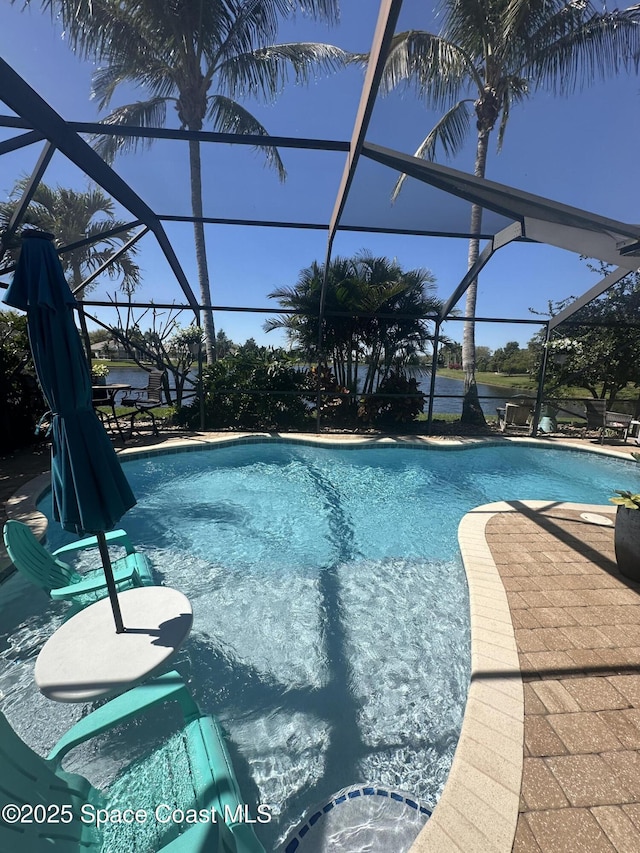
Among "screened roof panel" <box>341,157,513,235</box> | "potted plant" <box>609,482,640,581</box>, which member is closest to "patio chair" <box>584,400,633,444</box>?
"screened roof panel" <box>341,157,513,235</box>

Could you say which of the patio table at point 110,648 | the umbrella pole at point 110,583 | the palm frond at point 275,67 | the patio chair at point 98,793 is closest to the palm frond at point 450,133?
the palm frond at point 275,67

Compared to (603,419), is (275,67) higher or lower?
higher

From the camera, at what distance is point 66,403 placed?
196cm

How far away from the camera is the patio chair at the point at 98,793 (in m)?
1.20

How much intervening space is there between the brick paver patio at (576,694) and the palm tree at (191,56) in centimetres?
891

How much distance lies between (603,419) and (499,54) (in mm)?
9194

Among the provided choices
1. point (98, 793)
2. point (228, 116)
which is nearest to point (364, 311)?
point (228, 116)

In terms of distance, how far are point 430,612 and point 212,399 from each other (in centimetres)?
785

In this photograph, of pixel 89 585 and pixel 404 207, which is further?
pixel 404 207

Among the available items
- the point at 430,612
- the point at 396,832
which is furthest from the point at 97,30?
the point at 396,832

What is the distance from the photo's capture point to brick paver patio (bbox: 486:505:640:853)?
1.55 metres

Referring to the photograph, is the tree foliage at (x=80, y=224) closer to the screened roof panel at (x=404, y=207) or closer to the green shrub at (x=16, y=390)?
the green shrub at (x=16, y=390)

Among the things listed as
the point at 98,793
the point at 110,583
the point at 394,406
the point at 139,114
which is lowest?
the point at 98,793

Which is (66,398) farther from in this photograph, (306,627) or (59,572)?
(306,627)
